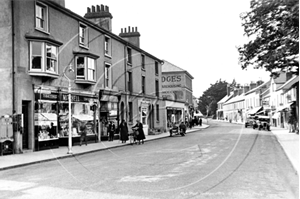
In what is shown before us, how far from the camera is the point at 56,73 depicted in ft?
59.6

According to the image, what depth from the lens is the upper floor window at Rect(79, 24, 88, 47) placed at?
2229 centimetres

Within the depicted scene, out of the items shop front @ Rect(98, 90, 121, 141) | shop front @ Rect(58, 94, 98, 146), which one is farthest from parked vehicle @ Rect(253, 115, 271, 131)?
shop front @ Rect(58, 94, 98, 146)

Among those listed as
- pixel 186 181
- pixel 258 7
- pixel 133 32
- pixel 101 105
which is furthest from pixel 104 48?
pixel 258 7

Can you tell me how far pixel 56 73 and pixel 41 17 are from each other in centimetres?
332

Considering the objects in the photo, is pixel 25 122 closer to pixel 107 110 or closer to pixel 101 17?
pixel 107 110

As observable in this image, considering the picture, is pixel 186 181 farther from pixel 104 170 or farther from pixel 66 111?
pixel 66 111

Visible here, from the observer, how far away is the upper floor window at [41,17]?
698 inches

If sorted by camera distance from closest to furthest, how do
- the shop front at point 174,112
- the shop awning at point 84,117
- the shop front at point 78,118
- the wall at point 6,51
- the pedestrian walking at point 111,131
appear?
the wall at point 6,51, the shop front at point 78,118, the shop awning at point 84,117, the pedestrian walking at point 111,131, the shop front at point 174,112

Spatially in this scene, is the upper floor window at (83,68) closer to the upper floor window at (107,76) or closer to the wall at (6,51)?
the upper floor window at (107,76)

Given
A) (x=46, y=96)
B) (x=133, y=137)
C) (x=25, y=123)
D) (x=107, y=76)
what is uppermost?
(x=107, y=76)

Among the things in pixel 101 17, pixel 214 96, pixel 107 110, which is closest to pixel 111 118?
pixel 107 110

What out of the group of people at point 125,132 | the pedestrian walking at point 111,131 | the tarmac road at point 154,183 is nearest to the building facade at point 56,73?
the pedestrian walking at point 111,131

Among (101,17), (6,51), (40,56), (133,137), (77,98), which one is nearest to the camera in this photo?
(6,51)

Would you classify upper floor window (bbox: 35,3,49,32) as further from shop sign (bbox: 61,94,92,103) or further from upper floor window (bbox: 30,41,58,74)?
shop sign (bbox: 61,94,92,103)
